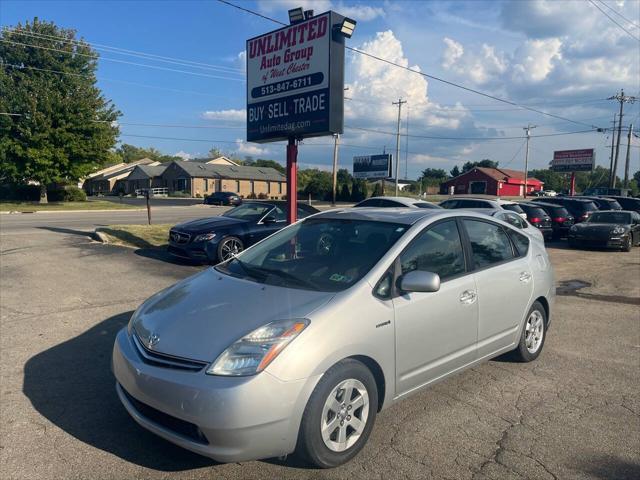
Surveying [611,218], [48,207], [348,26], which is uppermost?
[348,26]

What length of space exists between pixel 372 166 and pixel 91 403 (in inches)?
2251

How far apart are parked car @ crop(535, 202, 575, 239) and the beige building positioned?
5460cm

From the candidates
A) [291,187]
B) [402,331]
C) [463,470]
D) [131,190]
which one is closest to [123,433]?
[402,331]

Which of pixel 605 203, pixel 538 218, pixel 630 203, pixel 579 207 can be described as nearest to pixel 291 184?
pixel 538 218

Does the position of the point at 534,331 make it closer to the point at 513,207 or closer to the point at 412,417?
the point at 412,417

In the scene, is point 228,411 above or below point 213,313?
below

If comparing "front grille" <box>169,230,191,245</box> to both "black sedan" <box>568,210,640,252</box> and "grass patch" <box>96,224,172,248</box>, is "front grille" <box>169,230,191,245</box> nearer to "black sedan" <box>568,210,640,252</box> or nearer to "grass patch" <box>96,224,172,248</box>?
"grass patch" <box>96,224,172,248</box>

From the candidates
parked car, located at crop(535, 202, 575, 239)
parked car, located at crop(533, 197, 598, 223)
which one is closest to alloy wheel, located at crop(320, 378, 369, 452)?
parked car, located at crop(535, 202, 575, 239)

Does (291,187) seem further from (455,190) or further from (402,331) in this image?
(455,190)

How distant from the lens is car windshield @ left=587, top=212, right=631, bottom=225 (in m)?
17.2

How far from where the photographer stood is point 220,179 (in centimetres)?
7188

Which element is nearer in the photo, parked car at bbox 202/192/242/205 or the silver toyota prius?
the silver toyota prius

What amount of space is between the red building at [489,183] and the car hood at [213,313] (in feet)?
269

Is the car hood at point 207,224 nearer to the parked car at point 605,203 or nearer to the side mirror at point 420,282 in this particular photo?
the side mirror at point 420,282
